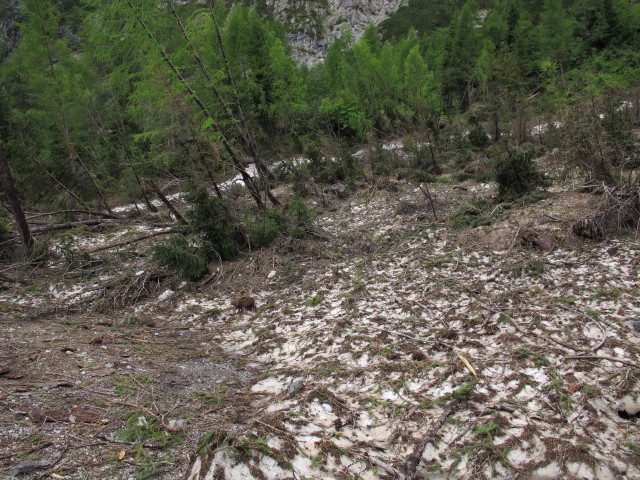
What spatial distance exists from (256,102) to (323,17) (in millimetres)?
51065

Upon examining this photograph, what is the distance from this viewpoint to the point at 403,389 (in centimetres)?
348

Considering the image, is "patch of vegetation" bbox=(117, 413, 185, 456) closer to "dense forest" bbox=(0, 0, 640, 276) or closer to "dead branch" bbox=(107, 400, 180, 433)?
"dead branch" bbox=(107, 400, 180, 433)

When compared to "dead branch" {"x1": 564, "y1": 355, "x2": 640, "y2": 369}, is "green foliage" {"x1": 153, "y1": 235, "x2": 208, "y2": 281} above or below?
above

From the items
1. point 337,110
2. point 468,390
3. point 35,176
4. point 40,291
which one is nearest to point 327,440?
point 468,390

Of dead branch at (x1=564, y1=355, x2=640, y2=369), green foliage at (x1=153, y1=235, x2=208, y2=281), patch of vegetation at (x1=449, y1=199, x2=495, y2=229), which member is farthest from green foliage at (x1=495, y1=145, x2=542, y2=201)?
green foliage at (x1=153, y1=235, x2=208, y2=281)

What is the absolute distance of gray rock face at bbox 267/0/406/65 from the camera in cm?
6034

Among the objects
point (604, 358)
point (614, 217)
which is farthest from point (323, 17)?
point (604, 358)

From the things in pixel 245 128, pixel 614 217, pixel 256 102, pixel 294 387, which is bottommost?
pixel 294 387

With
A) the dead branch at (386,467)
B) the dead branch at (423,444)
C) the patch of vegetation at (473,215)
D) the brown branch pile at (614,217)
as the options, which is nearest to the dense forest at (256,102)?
the brown branch pile at (614,217)

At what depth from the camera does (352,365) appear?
4016mm

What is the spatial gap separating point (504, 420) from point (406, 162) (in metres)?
13.6

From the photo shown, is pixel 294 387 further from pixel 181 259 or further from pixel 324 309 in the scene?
pixel 181 259

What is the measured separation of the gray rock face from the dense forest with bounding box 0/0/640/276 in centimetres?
2981

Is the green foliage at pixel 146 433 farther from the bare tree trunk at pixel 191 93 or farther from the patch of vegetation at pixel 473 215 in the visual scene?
the bare tree trunk at pixel 191 93
